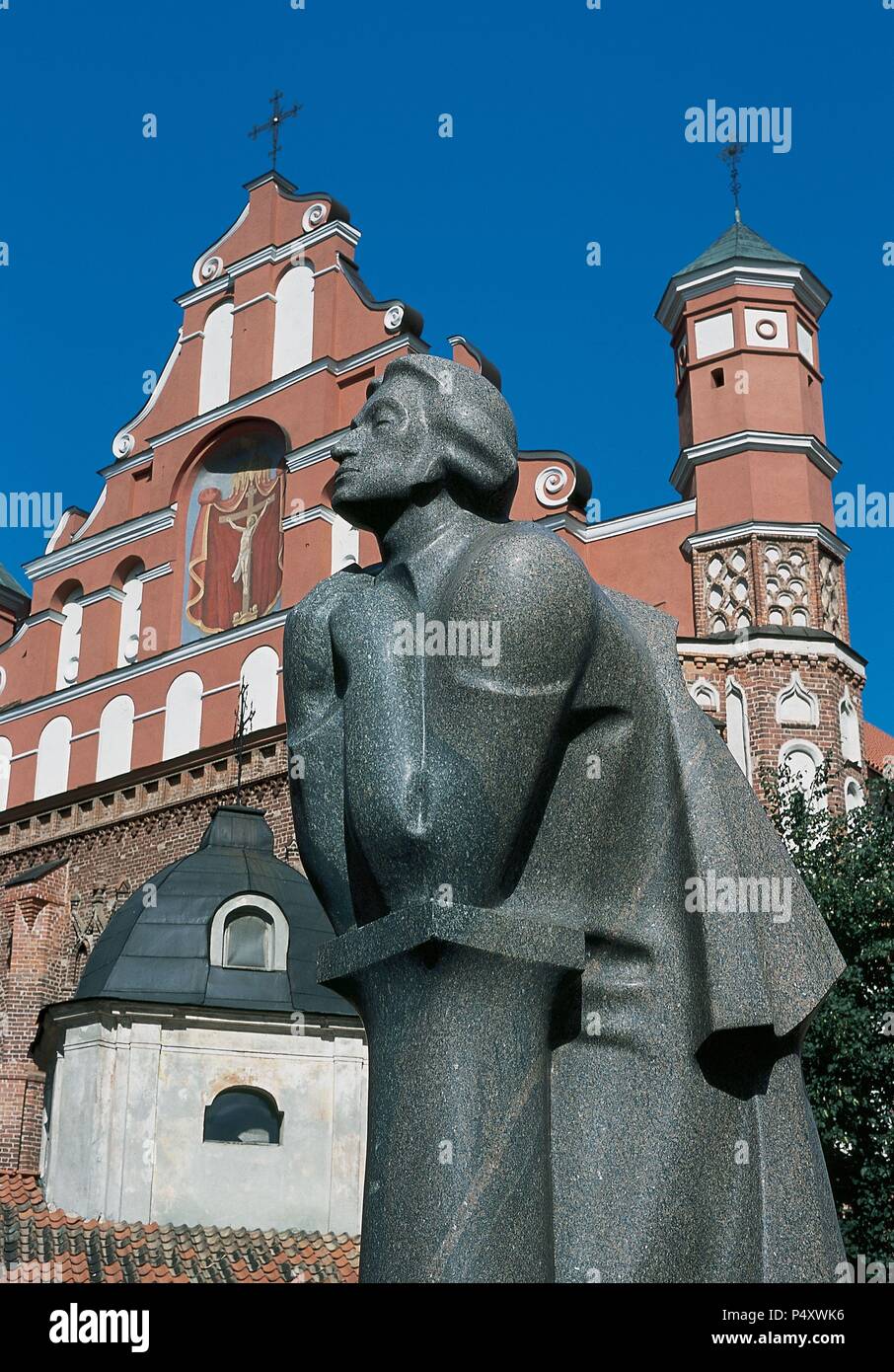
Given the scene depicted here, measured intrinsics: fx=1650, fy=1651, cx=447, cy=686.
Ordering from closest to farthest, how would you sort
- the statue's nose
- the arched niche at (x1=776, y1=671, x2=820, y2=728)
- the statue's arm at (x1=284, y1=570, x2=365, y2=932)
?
the statue's arm at (x1=284, y1=570, x2=365, y2=932)
the statue's nose
the arched niche at (x1=776, y1=671, x2=820, y2=728)

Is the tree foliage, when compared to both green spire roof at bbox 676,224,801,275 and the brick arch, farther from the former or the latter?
the brick arch

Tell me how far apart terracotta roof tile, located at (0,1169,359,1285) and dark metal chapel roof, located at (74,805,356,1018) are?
8.09 ft

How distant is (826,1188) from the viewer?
3.90m

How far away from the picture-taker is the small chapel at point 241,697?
17297mm

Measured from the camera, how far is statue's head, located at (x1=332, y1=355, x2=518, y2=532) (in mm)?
4137

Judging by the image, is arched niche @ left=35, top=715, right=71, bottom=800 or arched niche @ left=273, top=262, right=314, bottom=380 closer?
arched niche @ left=273, top=262, right=314, bottom=380

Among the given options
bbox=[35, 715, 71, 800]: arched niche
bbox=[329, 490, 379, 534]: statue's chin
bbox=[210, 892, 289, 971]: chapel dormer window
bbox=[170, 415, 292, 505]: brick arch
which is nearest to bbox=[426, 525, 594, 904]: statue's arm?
bbox=[329, 490, 379, 534]: statue's chin

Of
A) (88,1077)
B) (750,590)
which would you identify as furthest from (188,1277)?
(750,590)

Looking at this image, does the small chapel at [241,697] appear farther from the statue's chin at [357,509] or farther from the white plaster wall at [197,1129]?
the statue's chin at [357,509]

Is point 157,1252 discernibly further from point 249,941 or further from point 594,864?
point 594,864

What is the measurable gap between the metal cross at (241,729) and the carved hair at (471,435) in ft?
55.7

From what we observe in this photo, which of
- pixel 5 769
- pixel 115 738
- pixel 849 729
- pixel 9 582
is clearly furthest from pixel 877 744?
pixel 9 582

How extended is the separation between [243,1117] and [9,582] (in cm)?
1525

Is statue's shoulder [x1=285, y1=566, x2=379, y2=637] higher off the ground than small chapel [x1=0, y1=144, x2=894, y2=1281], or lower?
lower
